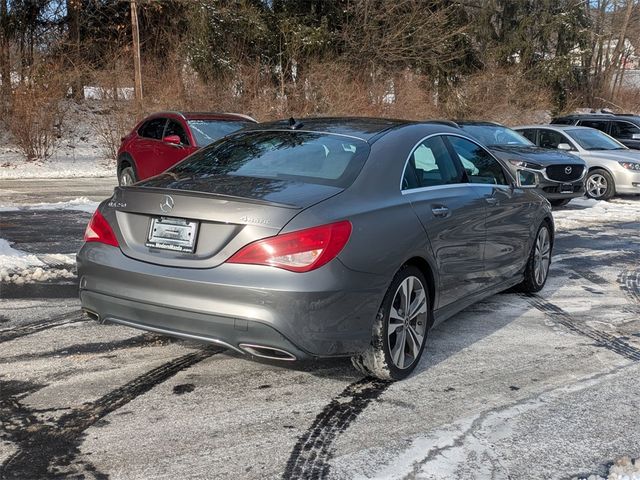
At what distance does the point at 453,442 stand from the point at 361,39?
25627 millimetres

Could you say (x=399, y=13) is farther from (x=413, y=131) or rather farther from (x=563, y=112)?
(x=413, y=131)

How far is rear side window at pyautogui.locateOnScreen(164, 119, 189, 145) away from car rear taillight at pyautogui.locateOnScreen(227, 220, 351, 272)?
23.7ft

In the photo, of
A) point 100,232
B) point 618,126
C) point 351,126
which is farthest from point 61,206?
point 618,126

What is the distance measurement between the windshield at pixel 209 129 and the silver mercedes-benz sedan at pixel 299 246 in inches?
209

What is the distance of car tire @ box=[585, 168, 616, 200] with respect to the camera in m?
15.3

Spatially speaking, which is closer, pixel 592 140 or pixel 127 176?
pixel 127 176

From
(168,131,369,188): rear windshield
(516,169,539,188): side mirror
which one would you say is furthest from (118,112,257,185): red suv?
(168,131,369,188): rear windshield

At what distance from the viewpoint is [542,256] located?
6938mm

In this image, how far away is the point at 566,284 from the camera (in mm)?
7367

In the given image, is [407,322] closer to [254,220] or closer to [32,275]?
[254,220]

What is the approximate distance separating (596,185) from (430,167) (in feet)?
38.8

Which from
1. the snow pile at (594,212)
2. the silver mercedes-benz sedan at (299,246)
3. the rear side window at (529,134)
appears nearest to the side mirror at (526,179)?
the silver mercedes-benz sedan at (299,246)

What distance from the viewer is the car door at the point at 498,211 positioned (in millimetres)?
5523

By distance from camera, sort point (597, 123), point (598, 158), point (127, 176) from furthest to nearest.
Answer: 1. point (597, 123)
2. point (598, 158)
3. point (127, 176)
